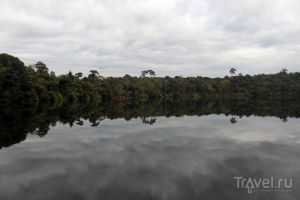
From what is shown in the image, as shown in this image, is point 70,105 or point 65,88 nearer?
point 70,105

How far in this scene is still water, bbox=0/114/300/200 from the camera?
1811 centimetres

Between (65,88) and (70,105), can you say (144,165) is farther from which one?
(65,88)

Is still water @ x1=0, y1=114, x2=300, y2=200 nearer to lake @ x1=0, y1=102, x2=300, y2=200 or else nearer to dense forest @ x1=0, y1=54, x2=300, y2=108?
lake @ x1=0, y1=102, x2=300, y2=200

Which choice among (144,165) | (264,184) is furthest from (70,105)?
(264,184)

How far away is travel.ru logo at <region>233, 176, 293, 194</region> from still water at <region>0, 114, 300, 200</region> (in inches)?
10.9

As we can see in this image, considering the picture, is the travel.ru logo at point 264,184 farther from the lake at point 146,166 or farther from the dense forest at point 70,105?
the dense forest at point 70,105

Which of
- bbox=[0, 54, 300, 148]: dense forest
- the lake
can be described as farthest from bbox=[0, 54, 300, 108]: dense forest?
the lake

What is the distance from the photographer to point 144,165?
971 inches

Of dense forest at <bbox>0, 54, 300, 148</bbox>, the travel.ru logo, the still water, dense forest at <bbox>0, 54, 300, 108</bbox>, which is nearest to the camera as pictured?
the still water

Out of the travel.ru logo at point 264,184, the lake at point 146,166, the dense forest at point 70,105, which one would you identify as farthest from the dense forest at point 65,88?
the travel.ru logo at point 264,184

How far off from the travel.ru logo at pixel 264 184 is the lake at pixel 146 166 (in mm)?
51

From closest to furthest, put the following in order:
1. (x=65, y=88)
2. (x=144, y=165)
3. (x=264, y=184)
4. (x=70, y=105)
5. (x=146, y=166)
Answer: (x=264, y=184) < (x=146, y=166) < (x=144, y=165) < (x=70, y=105) < (x=65, y=88)

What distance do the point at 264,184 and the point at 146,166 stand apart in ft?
25.4

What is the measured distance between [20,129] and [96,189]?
2643 centimetres
